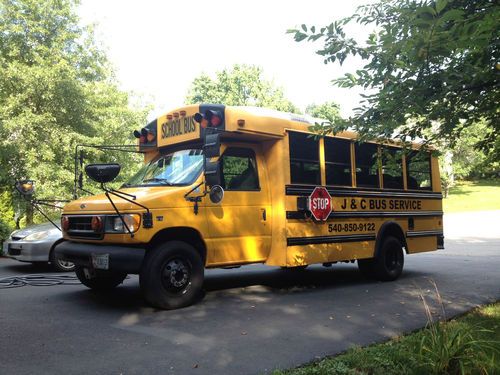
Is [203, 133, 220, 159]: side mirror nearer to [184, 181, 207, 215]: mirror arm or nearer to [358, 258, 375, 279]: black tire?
[184, 181, 207, 215]: mirror arm

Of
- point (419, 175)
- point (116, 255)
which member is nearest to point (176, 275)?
point (116, 255)

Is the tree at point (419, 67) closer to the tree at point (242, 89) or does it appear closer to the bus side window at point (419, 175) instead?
the bus side window at point (419, 175)

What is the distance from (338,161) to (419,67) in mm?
3948

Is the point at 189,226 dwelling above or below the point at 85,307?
above

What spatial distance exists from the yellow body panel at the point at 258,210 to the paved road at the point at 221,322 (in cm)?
69

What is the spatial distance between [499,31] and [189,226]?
4040 mm

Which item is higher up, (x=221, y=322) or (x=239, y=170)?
(x=239, y=170)

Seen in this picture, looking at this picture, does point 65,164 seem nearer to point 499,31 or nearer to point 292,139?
point 292,139

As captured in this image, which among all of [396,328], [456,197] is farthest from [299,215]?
[456,197]

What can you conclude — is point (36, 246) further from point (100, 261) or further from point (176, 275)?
point (176, 275)

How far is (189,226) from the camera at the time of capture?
20.2ft

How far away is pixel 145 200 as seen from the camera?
19.1 ft

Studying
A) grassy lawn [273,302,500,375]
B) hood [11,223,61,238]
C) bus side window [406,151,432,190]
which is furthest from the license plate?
bus side window [406,151,432,190]

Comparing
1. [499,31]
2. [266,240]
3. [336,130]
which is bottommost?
[266,240]
